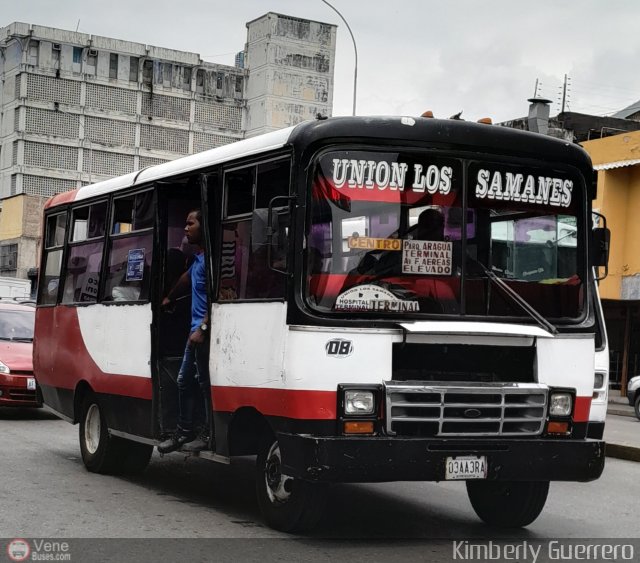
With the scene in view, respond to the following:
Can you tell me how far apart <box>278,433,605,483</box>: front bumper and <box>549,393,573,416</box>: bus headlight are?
0.23 meters

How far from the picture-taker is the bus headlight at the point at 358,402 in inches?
303

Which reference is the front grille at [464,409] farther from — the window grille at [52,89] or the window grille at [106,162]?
the window grille at [106,162]

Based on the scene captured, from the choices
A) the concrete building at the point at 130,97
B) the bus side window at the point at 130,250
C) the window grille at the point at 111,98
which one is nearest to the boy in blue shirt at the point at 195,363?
the bus side window at the point at 130,250

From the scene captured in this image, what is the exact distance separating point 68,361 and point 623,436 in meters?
8.76

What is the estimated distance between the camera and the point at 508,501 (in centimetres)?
900

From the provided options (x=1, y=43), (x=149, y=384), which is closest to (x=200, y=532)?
(x=149, y=384)

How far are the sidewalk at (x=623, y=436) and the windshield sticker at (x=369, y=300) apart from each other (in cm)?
799

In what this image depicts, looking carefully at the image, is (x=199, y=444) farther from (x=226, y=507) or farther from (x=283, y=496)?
(x=283, y=496)

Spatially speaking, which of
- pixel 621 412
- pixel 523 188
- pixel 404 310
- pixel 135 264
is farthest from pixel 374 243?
pixel 621 412

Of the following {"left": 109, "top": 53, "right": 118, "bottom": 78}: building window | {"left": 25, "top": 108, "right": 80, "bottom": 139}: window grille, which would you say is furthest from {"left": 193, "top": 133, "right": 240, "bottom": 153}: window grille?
{"left": 25, "top": 108, "right": 80, "bottom": 139}: window grille

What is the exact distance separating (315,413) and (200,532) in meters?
1.27

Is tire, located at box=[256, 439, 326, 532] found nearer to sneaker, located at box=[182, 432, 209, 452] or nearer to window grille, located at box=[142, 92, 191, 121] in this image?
sneaker, located at box=[182, 432, 209, 452]

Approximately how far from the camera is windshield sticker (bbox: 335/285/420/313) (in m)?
7.88

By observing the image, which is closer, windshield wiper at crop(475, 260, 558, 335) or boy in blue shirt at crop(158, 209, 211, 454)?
windshield wiper at crop(475, 260, 558, 335)
